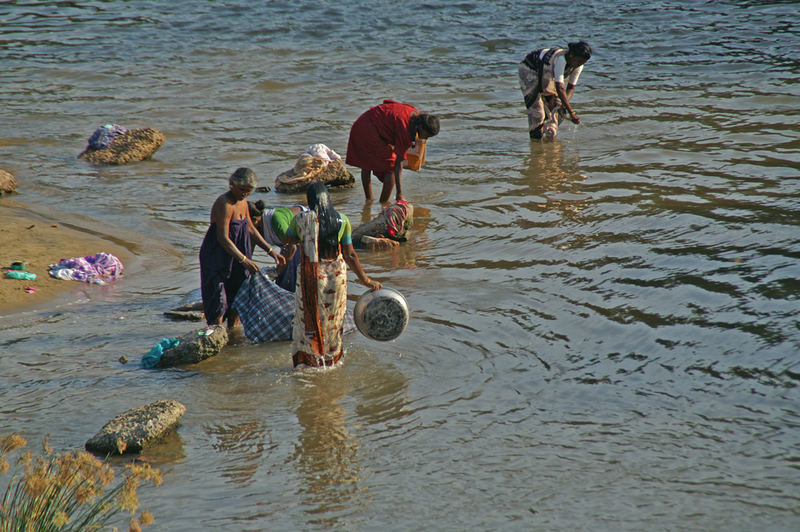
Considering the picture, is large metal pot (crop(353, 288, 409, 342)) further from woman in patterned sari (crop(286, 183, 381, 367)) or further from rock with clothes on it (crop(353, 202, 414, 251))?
rock with clothes on it (crop(353, 202, 414, 251))

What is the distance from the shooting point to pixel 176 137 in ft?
45.9

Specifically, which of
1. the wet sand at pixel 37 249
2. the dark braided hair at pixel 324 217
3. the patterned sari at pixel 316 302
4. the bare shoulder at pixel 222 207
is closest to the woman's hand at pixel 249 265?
the bare shoulder at pixel 222 207

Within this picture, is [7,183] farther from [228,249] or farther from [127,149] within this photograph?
[228,249]

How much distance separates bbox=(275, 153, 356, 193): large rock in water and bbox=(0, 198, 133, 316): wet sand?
2.54 m

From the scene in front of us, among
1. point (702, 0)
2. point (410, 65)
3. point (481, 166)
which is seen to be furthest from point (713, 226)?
point (702, 0)

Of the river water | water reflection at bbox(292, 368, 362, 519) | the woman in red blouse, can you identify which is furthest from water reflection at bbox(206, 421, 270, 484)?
the woman in red blouse

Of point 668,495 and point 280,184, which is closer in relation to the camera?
point 668,495

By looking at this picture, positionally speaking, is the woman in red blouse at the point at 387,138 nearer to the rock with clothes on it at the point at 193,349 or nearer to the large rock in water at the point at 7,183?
the rock with clothes on it at the point at 193,349

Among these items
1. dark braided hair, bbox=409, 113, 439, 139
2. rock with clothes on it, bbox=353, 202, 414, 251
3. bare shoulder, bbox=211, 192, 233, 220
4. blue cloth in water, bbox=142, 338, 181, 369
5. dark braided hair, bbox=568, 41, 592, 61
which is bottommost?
blue cloth in water, bbox=142, 338, 181, 369

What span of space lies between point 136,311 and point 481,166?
19.4 feet

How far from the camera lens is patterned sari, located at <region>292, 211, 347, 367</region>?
552 centimetres

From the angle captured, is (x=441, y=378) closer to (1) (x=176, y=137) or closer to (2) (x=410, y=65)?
(1) (x=176, y=137)

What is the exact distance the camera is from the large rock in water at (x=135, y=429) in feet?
15.3

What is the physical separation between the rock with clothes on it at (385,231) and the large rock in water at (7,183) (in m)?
4.62
